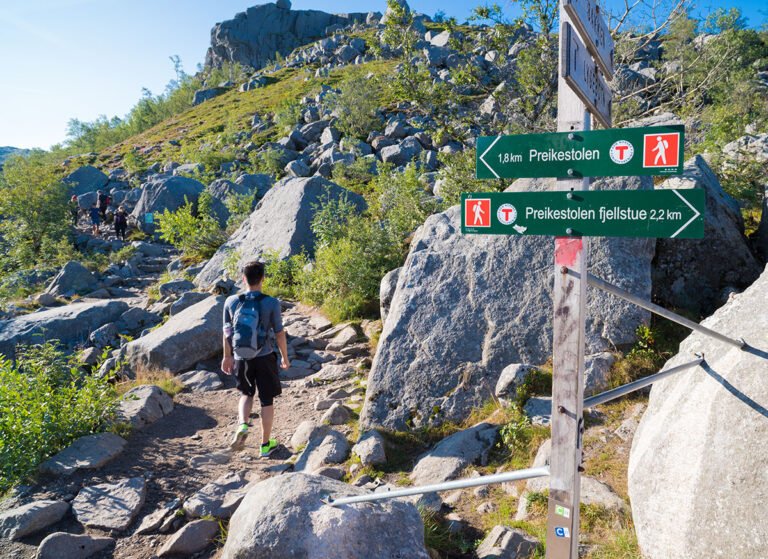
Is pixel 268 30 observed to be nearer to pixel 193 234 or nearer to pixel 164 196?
pixel 164 196

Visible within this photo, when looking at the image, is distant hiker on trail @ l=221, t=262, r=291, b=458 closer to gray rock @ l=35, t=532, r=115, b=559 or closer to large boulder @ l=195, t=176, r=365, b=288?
gray rock @ l=35, t=532, r=115, b=559

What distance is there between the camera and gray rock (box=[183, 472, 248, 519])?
15.1ft

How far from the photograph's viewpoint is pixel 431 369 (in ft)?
19.5

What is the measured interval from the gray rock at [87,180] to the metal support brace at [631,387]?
119 ft

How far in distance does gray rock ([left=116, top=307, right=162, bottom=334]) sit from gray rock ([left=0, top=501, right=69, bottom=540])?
7.15 metres

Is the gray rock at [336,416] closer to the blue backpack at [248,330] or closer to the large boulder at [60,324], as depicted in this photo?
the blue backpack at [248,330]

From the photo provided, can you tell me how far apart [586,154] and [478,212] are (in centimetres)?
63

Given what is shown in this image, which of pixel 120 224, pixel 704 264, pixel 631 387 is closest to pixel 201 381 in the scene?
pixel 631 387

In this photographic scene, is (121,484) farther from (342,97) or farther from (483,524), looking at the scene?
(342,97)

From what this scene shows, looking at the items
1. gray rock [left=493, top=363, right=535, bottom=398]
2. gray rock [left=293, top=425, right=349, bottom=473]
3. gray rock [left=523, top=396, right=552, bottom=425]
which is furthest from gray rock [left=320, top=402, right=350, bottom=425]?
gray rock [left=523, top=396, right=552, bottom=425]

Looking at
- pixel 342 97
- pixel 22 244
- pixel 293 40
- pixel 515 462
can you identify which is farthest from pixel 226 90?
pixel 515 462

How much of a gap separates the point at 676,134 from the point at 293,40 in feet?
380

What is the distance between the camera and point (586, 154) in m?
2.50

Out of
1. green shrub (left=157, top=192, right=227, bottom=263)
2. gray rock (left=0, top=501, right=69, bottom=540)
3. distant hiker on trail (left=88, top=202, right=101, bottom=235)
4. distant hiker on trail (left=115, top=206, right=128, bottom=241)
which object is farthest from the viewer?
distant hiker on trail (left=88, top=202, right=101, bottom=235)
